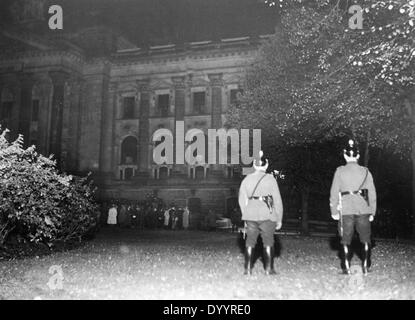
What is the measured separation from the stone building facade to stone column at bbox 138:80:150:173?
88 millimetres

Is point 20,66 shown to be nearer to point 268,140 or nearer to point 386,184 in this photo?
point 268,140

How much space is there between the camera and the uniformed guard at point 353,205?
730 cm

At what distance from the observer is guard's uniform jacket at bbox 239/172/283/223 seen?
7.25 metres

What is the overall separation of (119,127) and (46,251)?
96.7 feet

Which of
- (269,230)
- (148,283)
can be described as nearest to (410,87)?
(269,230)

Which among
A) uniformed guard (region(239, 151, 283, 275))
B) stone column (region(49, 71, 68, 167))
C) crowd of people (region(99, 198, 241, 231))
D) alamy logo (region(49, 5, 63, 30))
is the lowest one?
crowd of people (region(99, 198, 241, 231))

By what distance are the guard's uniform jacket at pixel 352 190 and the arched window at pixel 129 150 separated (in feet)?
109

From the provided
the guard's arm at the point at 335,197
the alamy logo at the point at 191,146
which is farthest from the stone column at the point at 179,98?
the guard's arm at the point at 335,197

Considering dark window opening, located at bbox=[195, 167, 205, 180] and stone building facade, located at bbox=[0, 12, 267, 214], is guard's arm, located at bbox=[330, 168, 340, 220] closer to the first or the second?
stone building facade, located at bbox=[0, 12, 267, 214]

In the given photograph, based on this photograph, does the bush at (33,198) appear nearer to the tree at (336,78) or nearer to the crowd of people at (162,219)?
the tree at (336,78)

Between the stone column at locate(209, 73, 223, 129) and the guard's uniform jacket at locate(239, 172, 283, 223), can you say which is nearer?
the guard's uniform jacket at locate(239, 172, 283, 223)

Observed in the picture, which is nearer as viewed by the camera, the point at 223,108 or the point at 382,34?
the point at 382,34

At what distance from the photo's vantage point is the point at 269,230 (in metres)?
7.28

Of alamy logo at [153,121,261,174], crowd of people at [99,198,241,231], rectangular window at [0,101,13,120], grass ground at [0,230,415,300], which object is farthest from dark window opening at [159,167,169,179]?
grass ground at [0,230,415,300]
